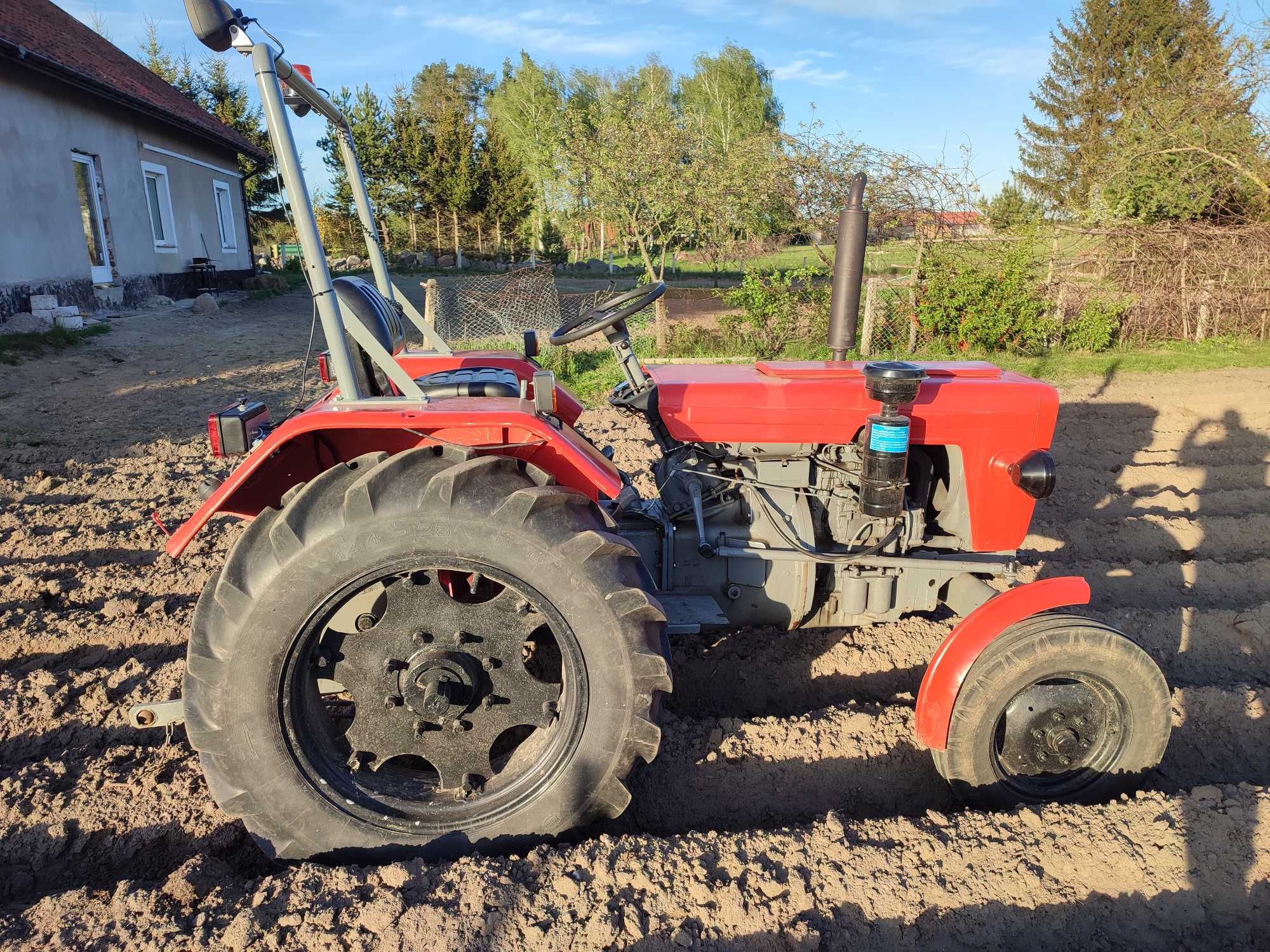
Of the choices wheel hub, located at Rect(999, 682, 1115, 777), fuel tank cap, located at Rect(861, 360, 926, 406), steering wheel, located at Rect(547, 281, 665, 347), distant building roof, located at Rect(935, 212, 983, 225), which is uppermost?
distant building roof, located at Rect(935, 212, 983, 225)

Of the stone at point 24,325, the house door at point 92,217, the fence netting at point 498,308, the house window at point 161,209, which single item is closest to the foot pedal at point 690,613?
the fence netting at point 498,308

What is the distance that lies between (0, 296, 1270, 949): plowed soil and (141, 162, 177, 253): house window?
13.1 m

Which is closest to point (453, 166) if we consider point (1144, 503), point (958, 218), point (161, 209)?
point (161, 209)

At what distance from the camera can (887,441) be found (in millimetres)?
2588

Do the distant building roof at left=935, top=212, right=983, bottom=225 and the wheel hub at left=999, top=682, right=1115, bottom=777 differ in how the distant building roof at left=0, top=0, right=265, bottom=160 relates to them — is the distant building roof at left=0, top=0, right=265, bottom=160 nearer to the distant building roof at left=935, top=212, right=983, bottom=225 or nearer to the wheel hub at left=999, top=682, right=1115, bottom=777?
the distant building roof at left=935, top=212, right=983, bottom=225

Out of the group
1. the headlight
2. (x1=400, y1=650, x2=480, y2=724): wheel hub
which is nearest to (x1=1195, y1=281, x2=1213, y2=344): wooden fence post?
the headlight

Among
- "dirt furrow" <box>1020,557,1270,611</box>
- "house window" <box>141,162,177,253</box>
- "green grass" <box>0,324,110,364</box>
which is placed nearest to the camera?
"dirt furrow" <box>1020,557,1270,611</box>

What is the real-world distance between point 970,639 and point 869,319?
8138 mm

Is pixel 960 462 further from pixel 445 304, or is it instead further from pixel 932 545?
pixel 445 304

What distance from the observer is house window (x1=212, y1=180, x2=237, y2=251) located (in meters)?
18.3

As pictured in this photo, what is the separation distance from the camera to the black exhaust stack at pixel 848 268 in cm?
270

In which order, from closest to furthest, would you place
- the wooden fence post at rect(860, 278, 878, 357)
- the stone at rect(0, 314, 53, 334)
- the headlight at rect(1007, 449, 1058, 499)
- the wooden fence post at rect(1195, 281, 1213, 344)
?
1. the headlight at rect(1007, 449, 1058, 499)
2. the stone at rect(0, 314, 53, 334)
3. the wooden fence post at rect(860, 278, 878, 357)
4. the wooden fence post at rect(1195, 281, 1213, 344)

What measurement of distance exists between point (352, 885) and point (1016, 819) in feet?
5.87

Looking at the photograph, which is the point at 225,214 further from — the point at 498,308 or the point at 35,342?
the point at 498,308
